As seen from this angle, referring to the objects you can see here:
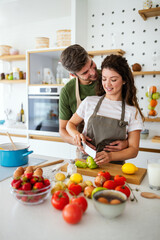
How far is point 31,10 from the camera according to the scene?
3.31 meters

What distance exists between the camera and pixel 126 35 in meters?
3.07

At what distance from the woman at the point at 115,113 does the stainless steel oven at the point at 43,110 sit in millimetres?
1558

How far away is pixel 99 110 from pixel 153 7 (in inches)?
76.5

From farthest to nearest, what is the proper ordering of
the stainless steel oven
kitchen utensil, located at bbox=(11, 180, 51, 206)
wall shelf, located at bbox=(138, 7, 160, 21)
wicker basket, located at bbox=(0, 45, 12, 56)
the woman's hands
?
wicker basket, located at bbox=(0, 45, 12, 56) → the stainless steel oven → wall shelf, located at bbox=(138, 7, 160, 21) → the woman's hands → kitchen utensil, located at bbox=(11, 180, 51, 206)

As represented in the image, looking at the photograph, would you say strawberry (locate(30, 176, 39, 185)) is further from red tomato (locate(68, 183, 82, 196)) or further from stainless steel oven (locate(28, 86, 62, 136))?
stainless steel oven (locate(28, 86, 62, 136))

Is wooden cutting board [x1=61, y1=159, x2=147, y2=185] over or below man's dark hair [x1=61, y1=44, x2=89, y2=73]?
below

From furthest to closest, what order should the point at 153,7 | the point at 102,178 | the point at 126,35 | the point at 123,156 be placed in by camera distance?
the point at 126,35, the point at 153,7, the point at 123,156, the point at 102,178

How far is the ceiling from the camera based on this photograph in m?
3.01

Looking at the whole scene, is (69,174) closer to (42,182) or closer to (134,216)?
(42,182)

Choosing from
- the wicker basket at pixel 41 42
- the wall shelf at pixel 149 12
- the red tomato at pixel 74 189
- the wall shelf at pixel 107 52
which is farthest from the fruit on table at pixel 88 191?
the wicker basket at pixel 41 42

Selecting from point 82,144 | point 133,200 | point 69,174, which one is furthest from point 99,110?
point 133,200

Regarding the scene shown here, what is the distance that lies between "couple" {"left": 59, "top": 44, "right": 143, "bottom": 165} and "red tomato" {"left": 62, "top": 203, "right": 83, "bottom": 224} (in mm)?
597

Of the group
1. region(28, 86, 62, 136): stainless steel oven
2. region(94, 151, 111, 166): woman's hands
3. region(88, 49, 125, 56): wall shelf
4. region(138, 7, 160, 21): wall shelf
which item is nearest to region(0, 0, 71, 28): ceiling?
region(88, 49, 125, 56): wall shelf

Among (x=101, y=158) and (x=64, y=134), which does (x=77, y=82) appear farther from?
(x=101, y=158)
